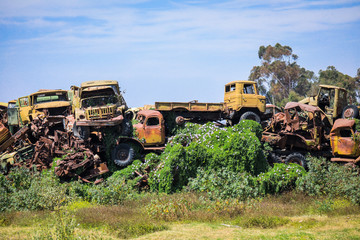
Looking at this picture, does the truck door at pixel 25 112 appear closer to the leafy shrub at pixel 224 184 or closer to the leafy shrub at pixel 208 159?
the leafy shrub at pixel 208 159

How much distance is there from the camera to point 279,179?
16.1 m

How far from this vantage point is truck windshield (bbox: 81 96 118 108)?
62.5 ft

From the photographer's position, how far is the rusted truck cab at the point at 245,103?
70.5 feet

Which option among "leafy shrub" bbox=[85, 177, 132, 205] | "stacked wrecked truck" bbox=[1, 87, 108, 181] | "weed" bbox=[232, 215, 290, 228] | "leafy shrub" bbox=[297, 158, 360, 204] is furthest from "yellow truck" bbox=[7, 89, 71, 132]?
"leafy shrub" bbox=[297, 158, 360, 204]

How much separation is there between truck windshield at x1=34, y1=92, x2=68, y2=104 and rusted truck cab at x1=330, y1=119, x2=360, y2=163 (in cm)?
Result: 1601

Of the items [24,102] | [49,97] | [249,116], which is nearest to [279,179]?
[249,116]

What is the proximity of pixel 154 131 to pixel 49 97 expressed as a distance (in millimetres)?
8683

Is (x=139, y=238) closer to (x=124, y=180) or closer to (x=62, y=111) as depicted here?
(x=124, y=180)

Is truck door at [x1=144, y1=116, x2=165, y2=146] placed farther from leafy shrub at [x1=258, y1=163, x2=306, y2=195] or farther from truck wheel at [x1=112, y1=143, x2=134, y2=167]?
leafy shrub at [x1=258, y1=163, x2=306, y2=195]

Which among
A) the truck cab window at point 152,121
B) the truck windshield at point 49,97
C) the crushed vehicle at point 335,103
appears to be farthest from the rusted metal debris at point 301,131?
the truck windshield at point 49,97

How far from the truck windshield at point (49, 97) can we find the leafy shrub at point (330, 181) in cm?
1529

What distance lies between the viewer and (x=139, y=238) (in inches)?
407

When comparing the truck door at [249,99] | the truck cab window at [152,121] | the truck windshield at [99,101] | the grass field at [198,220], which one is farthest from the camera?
the truck door at [249,99]

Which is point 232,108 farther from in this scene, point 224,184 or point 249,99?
point 224,184
